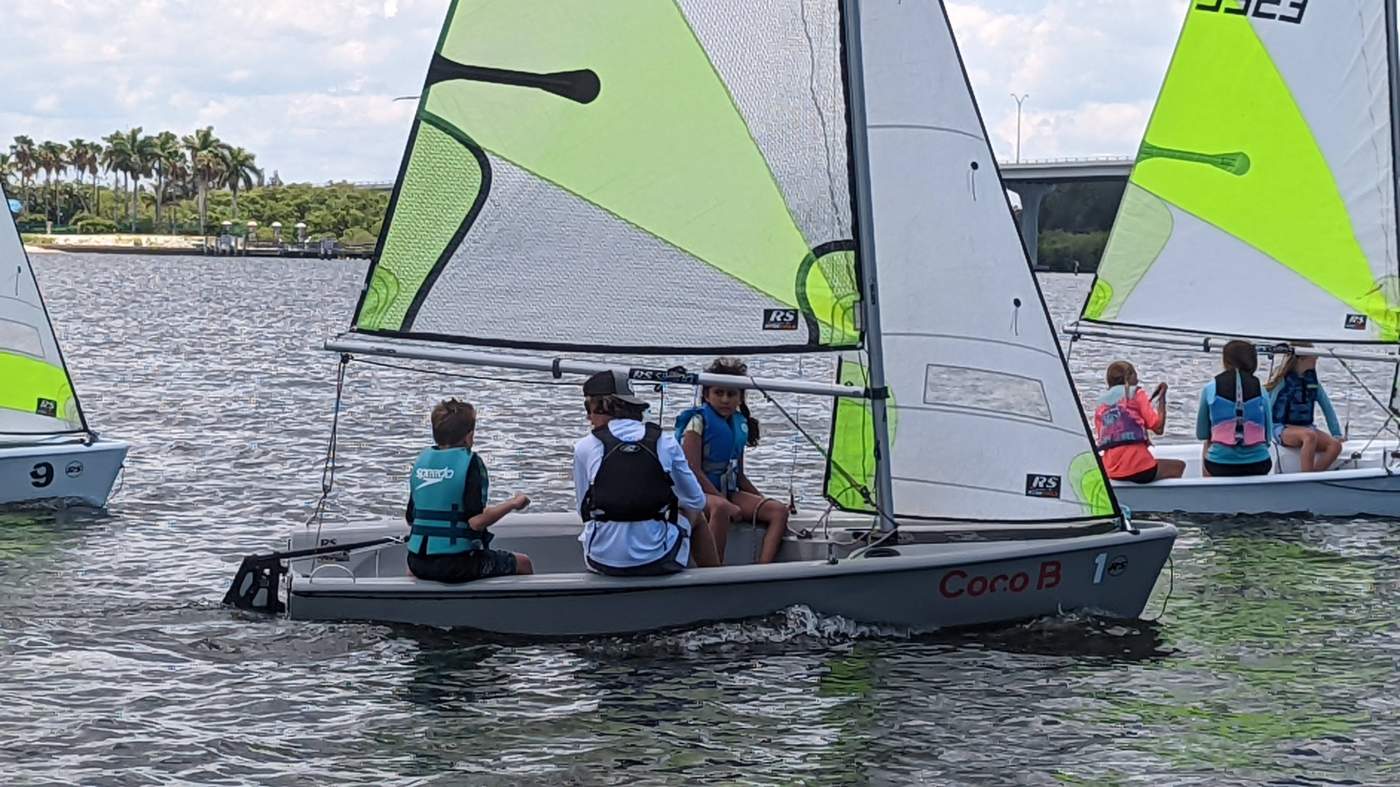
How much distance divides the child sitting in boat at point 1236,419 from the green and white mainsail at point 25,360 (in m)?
9.31

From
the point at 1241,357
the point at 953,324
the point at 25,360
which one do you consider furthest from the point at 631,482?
the point at 25,360

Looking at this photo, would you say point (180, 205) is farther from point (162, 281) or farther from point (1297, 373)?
point (1297, 373)

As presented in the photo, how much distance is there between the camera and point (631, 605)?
9.77 m

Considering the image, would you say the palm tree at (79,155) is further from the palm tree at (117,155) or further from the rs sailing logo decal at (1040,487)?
the rs sailing logo decal at (1040,487)

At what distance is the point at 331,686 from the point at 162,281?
285 feet

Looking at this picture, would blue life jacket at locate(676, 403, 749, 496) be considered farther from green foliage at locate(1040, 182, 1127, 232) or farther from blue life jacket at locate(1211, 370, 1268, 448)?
green foliage at locate(1040, 182, 1127, 232)

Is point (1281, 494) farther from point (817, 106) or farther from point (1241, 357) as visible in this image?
point (817, 106)

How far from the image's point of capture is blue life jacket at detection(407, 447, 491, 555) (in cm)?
953

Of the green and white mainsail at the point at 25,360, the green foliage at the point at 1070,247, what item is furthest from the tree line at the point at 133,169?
the green and white mainsail at the point at 25,360

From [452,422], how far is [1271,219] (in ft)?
29.9

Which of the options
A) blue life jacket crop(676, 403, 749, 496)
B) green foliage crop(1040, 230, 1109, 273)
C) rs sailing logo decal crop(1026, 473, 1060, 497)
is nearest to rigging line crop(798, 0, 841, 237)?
blue life jacket crop(676, 403, 749, 496)

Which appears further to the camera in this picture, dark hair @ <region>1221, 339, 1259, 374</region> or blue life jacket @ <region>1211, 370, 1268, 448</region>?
blue life jacket @ <region>1211, 370, 1268, 448</region>

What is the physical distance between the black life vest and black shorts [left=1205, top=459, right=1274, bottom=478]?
715 centimetres

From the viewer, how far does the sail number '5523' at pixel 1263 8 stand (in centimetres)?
1577
